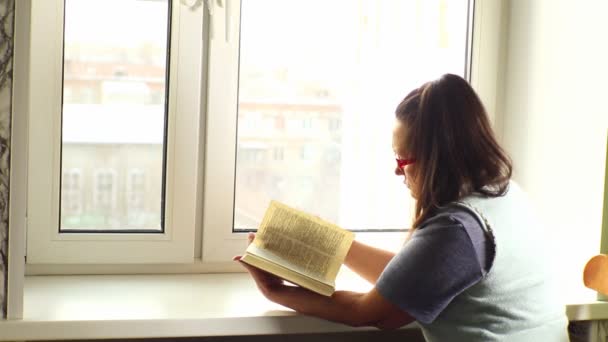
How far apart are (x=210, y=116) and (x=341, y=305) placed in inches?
23.7

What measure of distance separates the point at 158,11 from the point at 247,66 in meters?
0.24

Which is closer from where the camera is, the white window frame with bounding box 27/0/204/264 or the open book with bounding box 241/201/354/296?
the open book with bounding box 241/201/354/296

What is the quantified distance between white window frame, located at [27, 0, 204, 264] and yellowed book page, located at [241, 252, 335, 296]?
1.26 feet

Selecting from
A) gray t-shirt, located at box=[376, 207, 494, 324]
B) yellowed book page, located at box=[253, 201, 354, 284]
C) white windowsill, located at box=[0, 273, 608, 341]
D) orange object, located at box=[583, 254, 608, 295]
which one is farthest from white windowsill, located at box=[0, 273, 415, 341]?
orange object, located at box=[583, 254, 608, 295]

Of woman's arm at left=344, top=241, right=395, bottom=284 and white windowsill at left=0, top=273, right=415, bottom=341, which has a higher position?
woman's arm at left=344, top=241, right=395, bottom=284

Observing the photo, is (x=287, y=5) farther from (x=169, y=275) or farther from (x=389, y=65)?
(x=169, y=275)

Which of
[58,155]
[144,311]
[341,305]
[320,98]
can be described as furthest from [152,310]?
[320,98]

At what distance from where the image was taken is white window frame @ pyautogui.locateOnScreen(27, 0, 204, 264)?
5.82 feet

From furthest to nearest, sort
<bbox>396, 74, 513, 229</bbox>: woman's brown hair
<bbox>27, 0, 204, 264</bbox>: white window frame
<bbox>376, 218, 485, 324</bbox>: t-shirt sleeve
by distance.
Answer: <bbox>27, 0, 204, 264</bbox>: white window frame, <bbox>396, 74, 513, 229</bbox>: woman's brown hair, <bbox>376, 218, 485, 324</bbox>: t-shirt sleeve

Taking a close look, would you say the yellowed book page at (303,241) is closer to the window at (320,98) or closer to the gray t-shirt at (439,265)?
the gray t-shirt at (439,265)

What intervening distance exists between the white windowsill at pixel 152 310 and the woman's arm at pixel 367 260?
3.1 inches

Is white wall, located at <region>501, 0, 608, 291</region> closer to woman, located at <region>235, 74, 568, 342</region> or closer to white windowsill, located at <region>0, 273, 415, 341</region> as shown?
woman, located at <region>235, 74, 568, 342</region>

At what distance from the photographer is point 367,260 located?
1747 millimetres

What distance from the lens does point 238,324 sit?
153 cm
